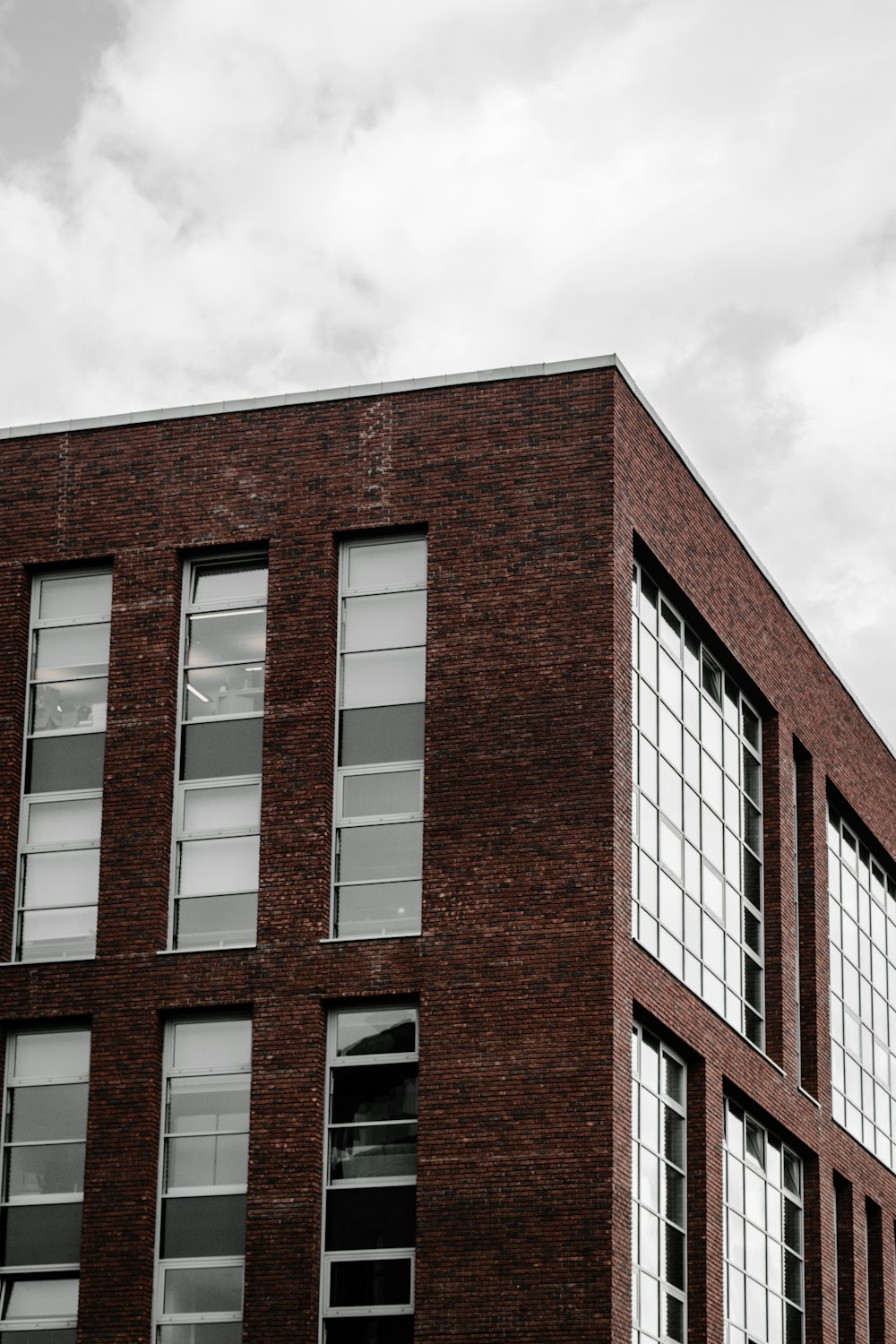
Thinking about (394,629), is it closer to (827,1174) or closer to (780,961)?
(780,961)

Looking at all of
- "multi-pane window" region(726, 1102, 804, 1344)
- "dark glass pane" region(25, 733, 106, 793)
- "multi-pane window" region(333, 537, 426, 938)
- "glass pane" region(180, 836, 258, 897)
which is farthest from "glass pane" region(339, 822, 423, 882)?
"multi-pane window" region(726, 1102, 804, 1344)

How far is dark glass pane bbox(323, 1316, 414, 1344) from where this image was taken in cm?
3186

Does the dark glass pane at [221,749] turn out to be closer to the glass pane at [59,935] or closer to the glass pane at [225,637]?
the glass pane at [225,637]

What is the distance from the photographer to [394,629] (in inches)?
1404

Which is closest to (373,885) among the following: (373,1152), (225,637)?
(373,1152)

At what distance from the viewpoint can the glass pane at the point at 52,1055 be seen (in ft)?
112

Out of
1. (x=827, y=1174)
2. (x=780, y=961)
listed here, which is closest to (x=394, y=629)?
(x=780, y=961)

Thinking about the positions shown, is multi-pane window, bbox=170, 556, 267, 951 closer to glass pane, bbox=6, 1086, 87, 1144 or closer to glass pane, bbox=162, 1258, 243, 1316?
glass pane, bbox=6, 1086, 87, 1144

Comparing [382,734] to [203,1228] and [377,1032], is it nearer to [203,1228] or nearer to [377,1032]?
[377,1032]

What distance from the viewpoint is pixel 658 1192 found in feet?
115

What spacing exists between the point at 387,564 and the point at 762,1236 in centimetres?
1280

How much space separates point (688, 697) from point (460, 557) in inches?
220

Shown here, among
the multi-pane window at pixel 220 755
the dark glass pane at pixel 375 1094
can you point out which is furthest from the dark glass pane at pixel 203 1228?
the multi-pane window at pixel 220 755

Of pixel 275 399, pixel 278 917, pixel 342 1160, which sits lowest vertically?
pixel 342 1160
